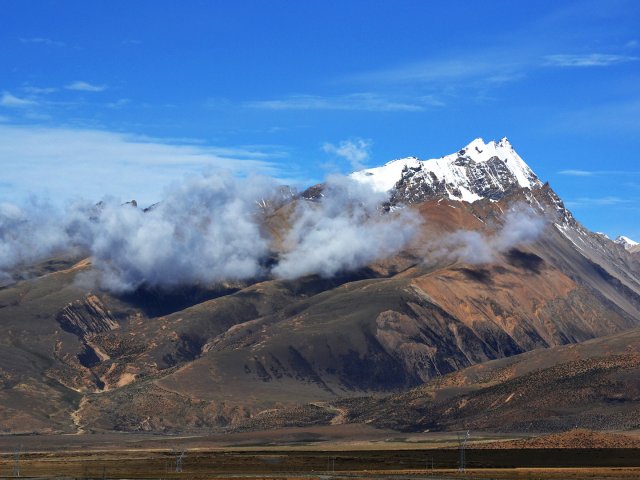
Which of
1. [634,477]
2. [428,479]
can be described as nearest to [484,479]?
[428,479]

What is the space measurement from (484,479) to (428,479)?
28.1 feet

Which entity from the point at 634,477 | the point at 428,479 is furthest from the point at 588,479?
the point at 428,479

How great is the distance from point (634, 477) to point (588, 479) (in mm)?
7265

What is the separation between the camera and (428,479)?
200 m

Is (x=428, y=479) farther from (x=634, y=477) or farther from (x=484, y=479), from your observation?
(x=634, y=477)

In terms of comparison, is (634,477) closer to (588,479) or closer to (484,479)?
(588,479)

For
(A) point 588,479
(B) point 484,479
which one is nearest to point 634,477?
(A) point 588,479

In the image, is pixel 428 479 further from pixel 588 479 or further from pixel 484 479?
pixel 588 479

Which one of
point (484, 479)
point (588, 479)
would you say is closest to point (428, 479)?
point (484, 479)

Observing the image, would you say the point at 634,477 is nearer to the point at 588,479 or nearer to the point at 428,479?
the point at 588,479

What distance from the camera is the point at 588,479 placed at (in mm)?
197000

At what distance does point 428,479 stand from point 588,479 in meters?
24.3

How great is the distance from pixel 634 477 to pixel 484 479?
22821mm

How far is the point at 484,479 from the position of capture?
199m
